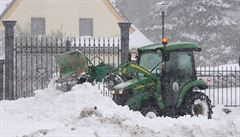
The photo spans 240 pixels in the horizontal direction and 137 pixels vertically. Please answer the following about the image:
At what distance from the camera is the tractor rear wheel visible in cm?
1376

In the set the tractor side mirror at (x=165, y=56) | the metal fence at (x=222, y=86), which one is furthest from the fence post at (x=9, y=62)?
the tractor side mirror at (x=165, y=56)

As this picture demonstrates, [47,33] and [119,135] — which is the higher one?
[47,33]

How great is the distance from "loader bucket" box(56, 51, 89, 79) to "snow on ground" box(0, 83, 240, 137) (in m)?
0.98

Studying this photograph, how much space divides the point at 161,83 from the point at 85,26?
2209 cm

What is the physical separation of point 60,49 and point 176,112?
21.0 ft

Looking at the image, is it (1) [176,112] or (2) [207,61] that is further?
(2) [207,61]

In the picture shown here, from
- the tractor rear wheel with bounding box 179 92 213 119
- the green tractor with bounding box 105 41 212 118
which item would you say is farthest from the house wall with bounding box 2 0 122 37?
the tractor rear wheel with bounding box 179 92 213 119

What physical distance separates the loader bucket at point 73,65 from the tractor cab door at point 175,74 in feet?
7.01

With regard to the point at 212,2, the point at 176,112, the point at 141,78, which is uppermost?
the point at 212,2

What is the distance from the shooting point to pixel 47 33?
112ft

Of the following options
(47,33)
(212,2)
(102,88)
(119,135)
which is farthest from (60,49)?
(212,2)

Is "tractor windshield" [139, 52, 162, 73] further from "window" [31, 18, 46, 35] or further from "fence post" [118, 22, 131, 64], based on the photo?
"window" [31, 18, 46, 35]

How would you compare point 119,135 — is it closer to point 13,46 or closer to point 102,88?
point 102,88

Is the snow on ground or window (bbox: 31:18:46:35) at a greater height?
window (bbox: 31:18:46:35)
